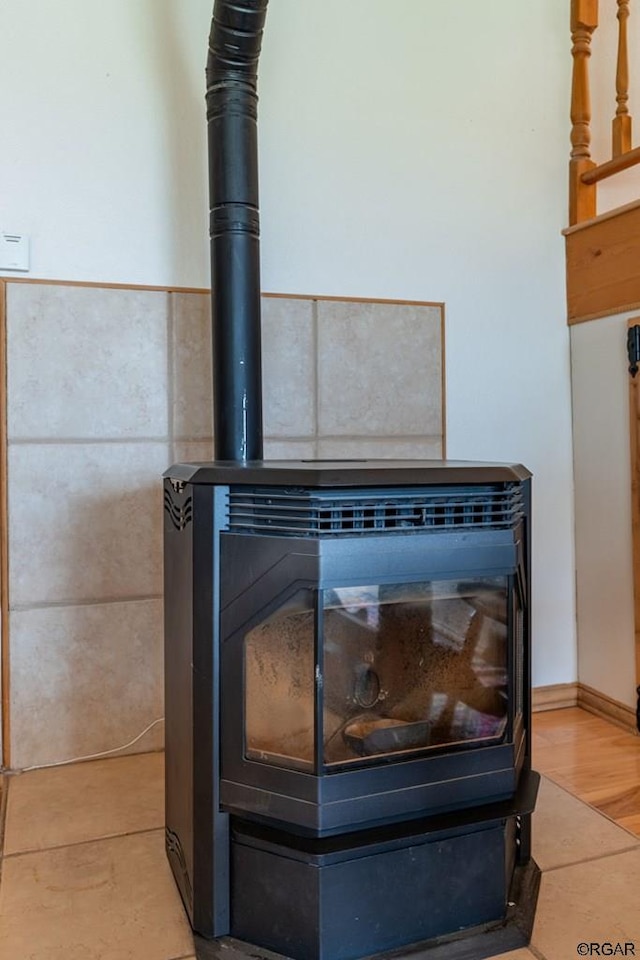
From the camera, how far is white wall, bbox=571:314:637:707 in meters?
1.94

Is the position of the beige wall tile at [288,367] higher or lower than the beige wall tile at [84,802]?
higher

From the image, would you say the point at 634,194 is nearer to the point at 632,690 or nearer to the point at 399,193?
the point at 399,193

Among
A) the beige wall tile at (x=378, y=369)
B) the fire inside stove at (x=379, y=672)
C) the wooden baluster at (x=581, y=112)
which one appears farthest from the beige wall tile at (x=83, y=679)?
the wooden baluster at (x=581, y=112)

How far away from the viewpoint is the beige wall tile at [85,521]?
1.69 m

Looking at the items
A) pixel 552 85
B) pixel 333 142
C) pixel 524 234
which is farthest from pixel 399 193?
pixel 552 85

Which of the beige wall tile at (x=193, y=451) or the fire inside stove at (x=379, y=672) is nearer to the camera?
the fire inside stove at (x=379, y=672)

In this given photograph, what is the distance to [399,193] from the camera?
6.46ft

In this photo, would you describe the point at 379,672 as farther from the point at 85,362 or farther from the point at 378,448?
the point at 85,362

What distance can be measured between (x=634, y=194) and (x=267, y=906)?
223 cm

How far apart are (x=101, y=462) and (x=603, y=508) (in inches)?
53.2

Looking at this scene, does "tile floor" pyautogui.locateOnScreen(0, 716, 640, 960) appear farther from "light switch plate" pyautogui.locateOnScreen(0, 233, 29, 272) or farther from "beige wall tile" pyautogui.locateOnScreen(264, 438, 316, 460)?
"light switch plate" pyautogui.locateOnScreen(0, 233, 29, 272)

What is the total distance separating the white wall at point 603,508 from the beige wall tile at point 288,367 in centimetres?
80

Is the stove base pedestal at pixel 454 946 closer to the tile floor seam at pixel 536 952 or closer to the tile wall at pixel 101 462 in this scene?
the tile floor seam at pixel 536 952

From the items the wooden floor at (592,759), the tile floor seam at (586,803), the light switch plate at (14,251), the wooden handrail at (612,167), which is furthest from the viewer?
the wooden handrail at (612,167)
